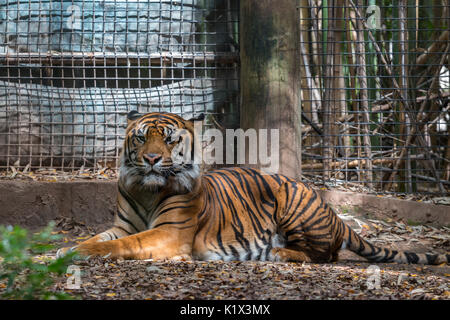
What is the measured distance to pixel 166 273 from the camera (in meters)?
3.13

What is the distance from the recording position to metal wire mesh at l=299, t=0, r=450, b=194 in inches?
231

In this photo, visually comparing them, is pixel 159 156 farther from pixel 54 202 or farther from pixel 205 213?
pixel 54 202

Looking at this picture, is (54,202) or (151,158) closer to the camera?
(151,158)

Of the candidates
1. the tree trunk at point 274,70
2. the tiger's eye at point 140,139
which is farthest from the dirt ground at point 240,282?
the tree trunk at point 274,70

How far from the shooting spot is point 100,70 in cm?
582

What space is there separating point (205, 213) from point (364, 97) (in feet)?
9.08

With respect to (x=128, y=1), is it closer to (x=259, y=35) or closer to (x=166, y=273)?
(x=259, y=35)

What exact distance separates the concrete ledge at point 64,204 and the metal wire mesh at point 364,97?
475 mm

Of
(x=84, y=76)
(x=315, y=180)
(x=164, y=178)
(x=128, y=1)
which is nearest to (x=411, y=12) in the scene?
(x=315, y=180)

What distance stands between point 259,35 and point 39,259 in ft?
9.63

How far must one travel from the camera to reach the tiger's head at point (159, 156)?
4.00 metres

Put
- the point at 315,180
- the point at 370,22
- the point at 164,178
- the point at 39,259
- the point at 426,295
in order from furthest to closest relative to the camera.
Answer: the point at 370,22, the point at 315,180, the point at 164,178, the point at 39,259, the point at 426,295

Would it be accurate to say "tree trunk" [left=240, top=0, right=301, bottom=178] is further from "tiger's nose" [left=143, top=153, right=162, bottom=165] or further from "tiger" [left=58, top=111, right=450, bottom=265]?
"tiger's nose" [left=143, top=153, right=162, bottom=165]

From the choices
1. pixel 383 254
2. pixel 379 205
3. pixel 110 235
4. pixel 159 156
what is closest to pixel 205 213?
pixel 159 156
